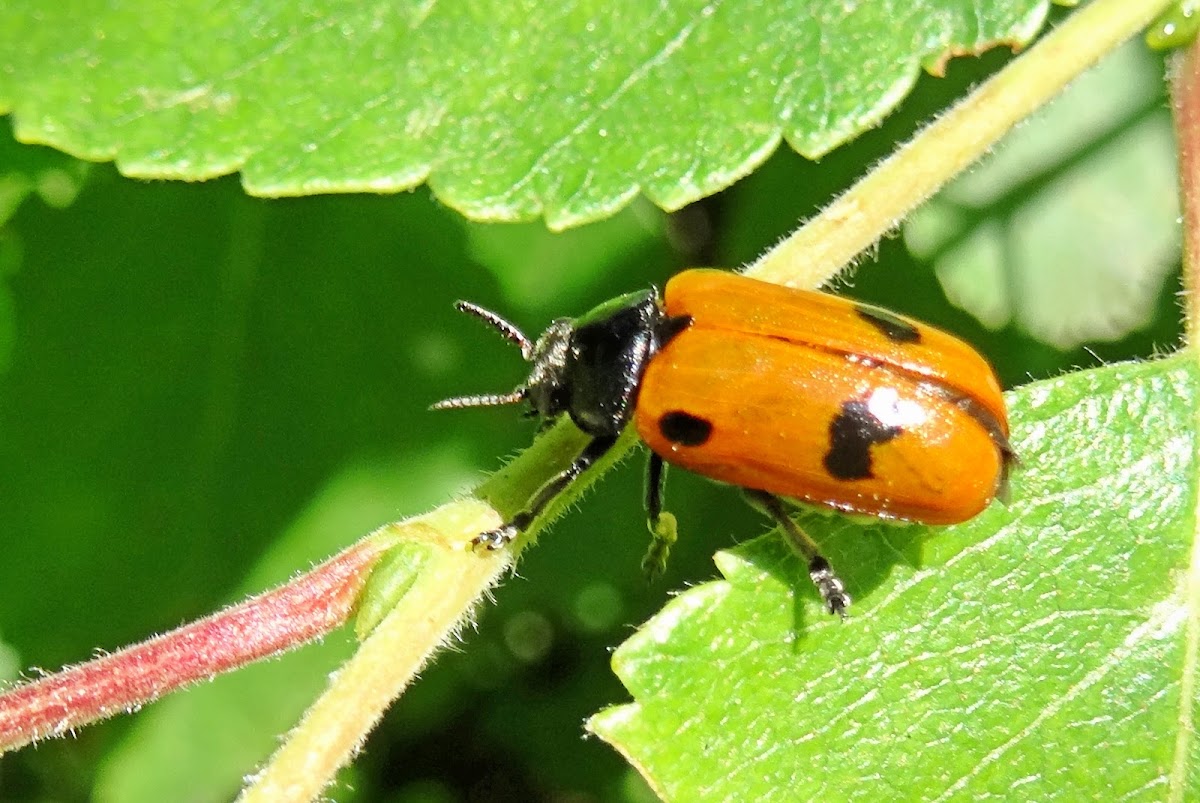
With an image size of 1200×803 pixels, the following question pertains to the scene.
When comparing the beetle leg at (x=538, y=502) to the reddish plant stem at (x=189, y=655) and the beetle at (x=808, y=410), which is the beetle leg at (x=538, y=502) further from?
the reddish plant stem at (x=189, y=655)

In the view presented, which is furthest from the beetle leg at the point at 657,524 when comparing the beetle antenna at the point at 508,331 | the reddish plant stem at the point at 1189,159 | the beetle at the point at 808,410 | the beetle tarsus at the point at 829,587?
the reddish plant stem at the point at 1189,159

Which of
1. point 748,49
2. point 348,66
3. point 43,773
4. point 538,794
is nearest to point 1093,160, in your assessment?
point 748,49

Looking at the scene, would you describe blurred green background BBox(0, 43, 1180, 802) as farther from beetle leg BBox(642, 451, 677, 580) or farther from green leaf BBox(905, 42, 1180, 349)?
beetle leg BBox(642, 451, 677, 580)

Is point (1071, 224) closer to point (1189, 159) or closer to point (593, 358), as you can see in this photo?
point (1189, 159)

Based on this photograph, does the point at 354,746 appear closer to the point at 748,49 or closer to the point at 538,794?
the point at 748,49

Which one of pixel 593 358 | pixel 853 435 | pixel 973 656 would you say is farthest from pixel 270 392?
pixel 973 656

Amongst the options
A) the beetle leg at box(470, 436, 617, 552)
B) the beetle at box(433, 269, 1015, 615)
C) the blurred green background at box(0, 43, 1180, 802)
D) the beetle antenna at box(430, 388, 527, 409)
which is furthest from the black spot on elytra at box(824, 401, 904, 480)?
the blurred green background at box(0, 43, 1180, 802)
